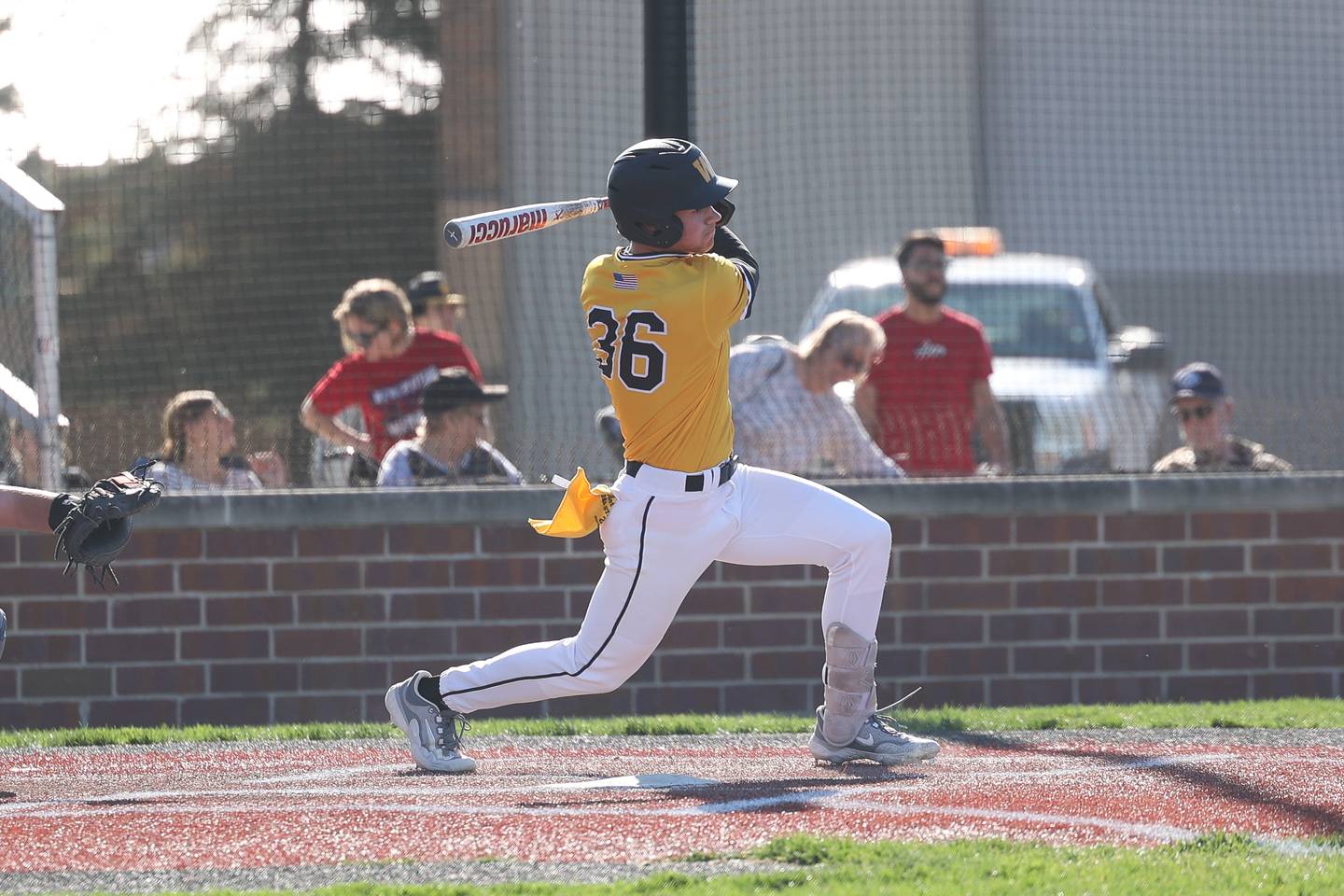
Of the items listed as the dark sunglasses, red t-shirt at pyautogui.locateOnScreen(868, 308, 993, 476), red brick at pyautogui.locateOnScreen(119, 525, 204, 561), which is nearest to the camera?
red brick at pyautogui.locateOnScreen(119, 525, 204, 561)

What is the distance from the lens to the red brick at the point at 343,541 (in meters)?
7.66

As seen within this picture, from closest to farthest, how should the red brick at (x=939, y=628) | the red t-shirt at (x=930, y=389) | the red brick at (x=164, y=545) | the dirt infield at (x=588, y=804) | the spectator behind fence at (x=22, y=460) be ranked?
1. the dirt infield at (x=588, y=804)
2. the spectator behind fence at (x=22, y=460)
3. the red brick at (x=164, y=545)
4. the red brick at (x=939, y=628)
5. the red t-shirt at (x=930, y=389)

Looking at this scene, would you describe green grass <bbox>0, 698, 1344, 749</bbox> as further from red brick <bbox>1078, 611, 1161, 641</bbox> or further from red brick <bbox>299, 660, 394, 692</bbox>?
red brick <bbox>1078, 611, 1161, 641</bbox>

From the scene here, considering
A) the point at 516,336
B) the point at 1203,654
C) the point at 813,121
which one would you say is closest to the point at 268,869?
the point at 1203,654

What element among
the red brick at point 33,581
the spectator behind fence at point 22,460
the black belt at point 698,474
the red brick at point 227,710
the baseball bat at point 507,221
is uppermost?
the baseball bat at point 507,221

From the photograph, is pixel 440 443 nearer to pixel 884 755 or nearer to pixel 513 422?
pixel 513 422

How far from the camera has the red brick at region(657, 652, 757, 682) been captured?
7754 mm

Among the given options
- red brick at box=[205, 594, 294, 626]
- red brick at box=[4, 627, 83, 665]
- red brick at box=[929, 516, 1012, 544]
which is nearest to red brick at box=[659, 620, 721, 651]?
red brick at box=[929, 516, 1012, 544]

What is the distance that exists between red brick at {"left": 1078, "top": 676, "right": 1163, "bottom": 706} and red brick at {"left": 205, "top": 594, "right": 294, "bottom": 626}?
10.5ft

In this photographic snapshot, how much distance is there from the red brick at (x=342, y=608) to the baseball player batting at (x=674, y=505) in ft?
7.55

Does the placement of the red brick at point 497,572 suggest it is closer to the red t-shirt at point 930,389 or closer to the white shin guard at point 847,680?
the red t-shirt at point 930,389

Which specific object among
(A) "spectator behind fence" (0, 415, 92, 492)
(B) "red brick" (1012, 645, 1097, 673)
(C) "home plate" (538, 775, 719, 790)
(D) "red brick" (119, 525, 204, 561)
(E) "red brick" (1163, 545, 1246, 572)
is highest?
(A) "spectator behind fence" (0, 415, 92, 492)

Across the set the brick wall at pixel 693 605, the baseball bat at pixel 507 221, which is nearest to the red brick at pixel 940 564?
the brick wall at pixel 693 605

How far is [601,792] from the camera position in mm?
4969
